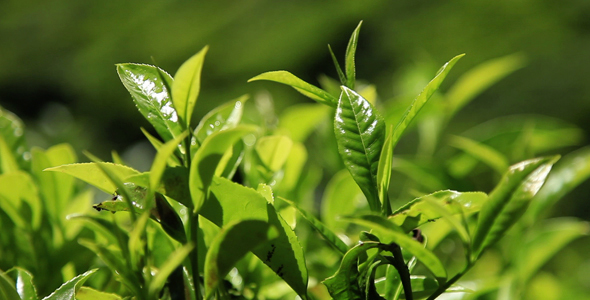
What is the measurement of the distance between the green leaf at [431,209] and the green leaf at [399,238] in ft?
0.05

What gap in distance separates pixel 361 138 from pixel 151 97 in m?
0.16

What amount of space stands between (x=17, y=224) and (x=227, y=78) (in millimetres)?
3312

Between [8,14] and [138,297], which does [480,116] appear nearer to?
[138,297]

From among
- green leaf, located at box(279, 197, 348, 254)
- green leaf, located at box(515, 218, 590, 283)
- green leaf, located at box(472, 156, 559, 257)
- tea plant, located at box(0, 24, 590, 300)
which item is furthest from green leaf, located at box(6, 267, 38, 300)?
green leaf, located at box(515, 218, 590, 283)

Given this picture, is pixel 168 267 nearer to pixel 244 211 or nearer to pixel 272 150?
pixel 244 211

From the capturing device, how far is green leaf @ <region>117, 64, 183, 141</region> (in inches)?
14.3

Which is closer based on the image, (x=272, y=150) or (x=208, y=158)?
(x=208, y=158)

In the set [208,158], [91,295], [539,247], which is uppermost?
[208,158]

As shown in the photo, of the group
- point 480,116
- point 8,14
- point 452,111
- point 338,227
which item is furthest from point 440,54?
point 8,14

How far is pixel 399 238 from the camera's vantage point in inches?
11.8

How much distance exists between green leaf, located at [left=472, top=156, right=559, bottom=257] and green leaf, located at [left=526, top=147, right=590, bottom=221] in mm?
275

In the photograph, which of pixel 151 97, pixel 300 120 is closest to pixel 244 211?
pixel 151 97

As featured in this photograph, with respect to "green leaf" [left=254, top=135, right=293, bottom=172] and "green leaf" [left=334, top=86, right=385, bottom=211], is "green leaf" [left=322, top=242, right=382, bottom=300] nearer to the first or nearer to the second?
"green leaf" [left=334, top=86, right=385, bottom=211]

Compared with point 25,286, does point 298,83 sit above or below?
above
